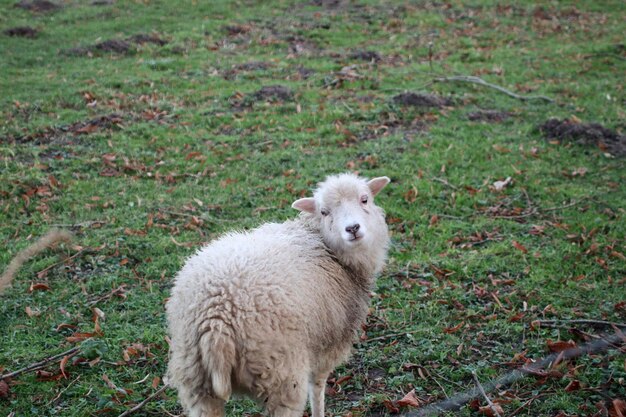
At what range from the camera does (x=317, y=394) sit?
4398mm

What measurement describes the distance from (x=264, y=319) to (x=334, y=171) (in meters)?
5.43

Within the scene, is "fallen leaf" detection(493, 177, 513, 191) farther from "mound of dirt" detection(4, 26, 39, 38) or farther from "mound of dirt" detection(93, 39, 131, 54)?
"mound of dirt" detection(4, 26, 39, 38)

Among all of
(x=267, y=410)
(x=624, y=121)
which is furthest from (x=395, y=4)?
(x=267, y=410)

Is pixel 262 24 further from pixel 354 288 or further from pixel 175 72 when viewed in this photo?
pixel 354 288

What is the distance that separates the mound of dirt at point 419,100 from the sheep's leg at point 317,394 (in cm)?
767

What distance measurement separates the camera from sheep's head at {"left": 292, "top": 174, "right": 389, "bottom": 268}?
14.9 ft

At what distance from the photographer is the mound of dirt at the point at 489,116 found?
426 inches

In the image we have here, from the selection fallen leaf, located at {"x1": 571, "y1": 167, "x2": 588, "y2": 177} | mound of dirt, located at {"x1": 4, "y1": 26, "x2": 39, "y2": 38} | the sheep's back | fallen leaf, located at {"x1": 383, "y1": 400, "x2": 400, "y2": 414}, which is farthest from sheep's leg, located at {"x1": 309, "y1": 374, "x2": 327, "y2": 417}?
mound of dirt, located at {"x1": 4, "y1": 26, "x2": 39, "y2": 38}

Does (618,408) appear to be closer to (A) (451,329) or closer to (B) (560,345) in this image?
(B) (560,345)

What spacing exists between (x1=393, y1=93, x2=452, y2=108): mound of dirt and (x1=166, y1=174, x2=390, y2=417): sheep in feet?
23.0

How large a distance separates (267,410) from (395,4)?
16.7m

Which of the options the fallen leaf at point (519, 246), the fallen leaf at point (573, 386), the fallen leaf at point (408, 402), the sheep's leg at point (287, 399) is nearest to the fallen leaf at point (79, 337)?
the sheep's leg at point (287, 399)

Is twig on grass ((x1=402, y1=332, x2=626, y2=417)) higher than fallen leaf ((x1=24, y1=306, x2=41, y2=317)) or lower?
higher

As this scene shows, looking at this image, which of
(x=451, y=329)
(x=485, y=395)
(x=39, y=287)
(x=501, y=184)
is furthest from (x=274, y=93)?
(x=485, y=395)
